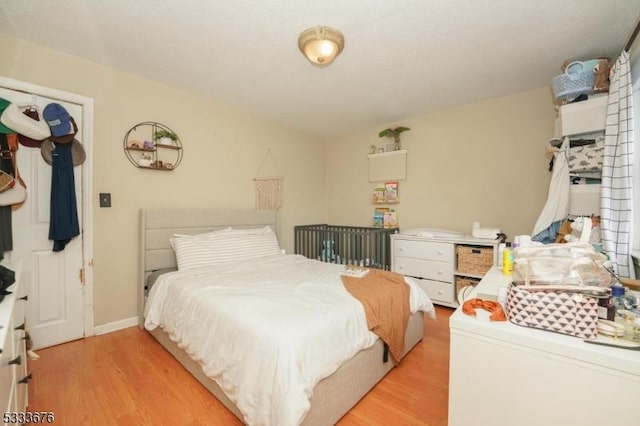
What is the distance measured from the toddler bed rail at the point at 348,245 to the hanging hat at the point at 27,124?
9.21 ft

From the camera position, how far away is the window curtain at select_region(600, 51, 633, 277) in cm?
170

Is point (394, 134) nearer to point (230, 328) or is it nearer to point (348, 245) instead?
point (348, 245)

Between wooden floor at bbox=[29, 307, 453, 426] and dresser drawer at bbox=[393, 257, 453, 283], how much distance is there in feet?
3.23

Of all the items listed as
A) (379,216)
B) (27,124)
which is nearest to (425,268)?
(379,216)

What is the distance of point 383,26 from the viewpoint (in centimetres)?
184

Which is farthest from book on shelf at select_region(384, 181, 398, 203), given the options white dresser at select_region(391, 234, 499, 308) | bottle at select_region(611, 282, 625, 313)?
bottle at select_region(611, 282, 625, 313)

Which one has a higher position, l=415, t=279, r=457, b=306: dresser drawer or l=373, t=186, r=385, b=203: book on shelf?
l=373, t=186, r=385, b=203: book on shelf

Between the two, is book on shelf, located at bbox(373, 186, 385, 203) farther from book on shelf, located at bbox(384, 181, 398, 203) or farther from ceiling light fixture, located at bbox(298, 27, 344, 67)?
ceiling light fixture, located at bbox(298, 27, 344, 67)

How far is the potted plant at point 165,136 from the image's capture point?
2.71 metres

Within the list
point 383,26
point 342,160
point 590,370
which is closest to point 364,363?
point 590,370

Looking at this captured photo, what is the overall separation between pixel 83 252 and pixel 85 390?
1147 millimetres

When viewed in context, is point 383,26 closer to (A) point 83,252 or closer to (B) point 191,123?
(B) point 191,123

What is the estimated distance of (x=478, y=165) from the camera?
3197mm

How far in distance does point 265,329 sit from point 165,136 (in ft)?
7.62
